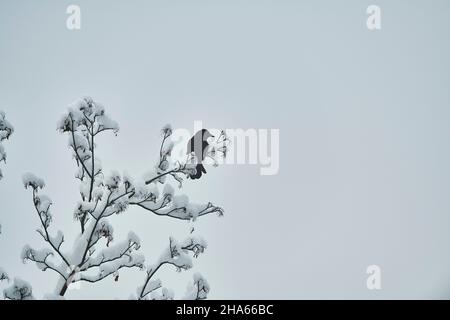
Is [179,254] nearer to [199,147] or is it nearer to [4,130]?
[199,147]

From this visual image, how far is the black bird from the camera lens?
4.74m

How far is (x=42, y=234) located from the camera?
4.25 meters

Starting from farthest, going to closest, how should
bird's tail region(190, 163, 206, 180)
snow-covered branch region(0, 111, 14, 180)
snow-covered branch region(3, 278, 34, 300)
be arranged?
bird's tail region(190, 163, 206, 180) < snow-covered branch region(0, 111, 14, 180) < snow-covered branch region(3, 278, 34, 300)

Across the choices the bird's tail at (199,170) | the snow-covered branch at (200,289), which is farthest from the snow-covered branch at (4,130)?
the snow-covered branch at (200,289)

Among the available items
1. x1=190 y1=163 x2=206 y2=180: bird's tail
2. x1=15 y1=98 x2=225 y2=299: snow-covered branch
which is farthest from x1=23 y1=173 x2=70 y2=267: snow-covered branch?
x1=190 y1=163 x2=206 y2=180: bird's tail

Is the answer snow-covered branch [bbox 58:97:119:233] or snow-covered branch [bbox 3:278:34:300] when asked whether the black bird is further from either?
snow-covered branch [bbox 3:278:34:300]

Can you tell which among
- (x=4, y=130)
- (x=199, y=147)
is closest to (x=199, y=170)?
(x=199, y=147)

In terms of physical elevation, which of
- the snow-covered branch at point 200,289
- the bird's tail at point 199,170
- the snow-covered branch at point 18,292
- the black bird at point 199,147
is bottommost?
the snow-covered branch at point 200,289

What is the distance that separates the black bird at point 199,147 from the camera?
474cm

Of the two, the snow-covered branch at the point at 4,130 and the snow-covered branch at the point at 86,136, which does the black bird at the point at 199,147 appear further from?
the snow-covered branch at the point at 4,130

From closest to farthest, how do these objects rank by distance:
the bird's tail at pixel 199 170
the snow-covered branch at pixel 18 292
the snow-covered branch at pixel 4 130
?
the snow-covered branch at pixel 18 292, the snow-covered branch at pixel 4 130, the bird's tail at pixel 199 170
